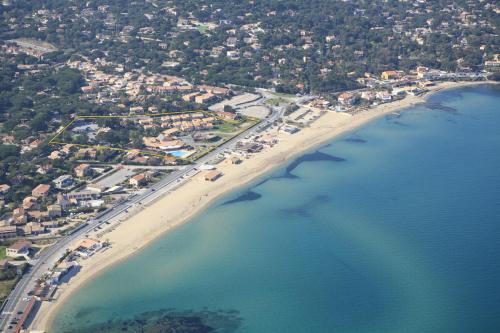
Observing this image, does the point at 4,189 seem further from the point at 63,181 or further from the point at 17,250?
the point at 17,250

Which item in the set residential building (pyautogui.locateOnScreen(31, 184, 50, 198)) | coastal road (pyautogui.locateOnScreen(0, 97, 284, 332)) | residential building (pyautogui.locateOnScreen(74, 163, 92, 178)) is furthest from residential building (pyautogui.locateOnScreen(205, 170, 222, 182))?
residential building (pyautogui.locateOnScreen(31, 184, 50, 198))

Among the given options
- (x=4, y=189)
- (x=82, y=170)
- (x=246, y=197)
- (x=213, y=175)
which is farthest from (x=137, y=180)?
(x=4, y=189)

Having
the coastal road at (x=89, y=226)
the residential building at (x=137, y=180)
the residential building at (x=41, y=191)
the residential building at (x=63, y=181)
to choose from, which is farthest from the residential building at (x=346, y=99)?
the residential building at (x=41, y=191)

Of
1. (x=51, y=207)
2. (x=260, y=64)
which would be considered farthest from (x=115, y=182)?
(x=260, y=64)

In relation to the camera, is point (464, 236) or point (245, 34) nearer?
point (464, 236)

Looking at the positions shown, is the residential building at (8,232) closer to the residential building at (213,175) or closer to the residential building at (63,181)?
the residential building at (63,181)

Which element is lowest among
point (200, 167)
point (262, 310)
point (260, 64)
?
point (262, 310)

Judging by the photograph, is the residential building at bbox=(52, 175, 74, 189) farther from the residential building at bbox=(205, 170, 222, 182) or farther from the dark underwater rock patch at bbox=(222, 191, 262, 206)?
the dark underwater rock patch at bbox=(222, 191, 262, 206)

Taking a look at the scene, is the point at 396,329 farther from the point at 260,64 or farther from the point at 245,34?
the point at 245,34
